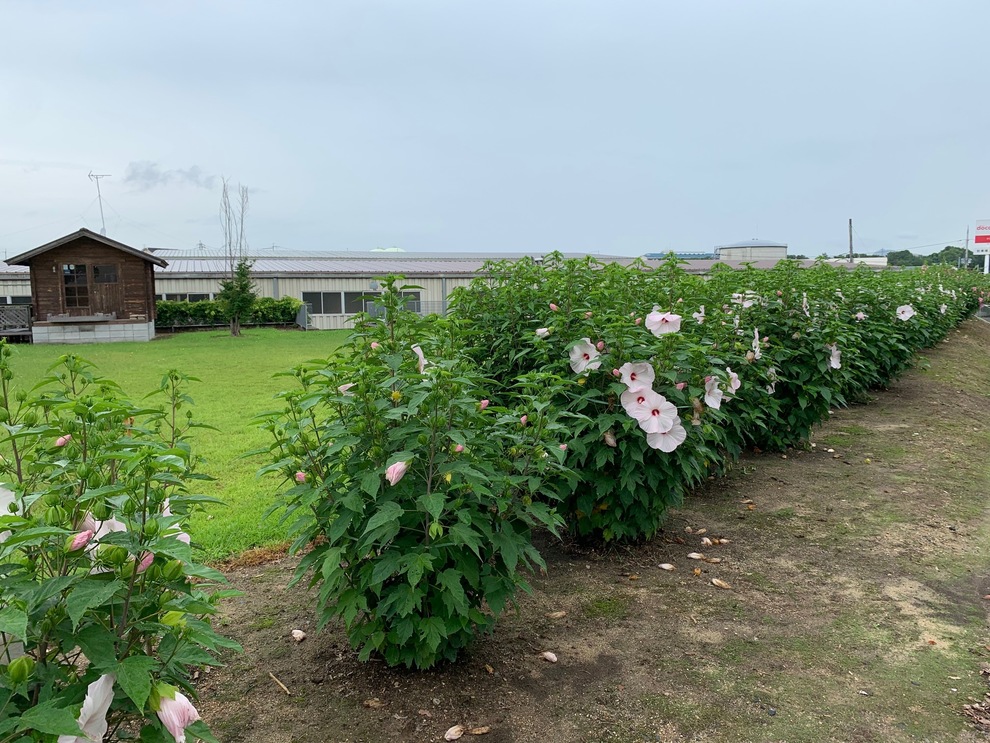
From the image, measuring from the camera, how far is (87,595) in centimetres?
111

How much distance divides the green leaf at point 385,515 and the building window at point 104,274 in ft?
68.2

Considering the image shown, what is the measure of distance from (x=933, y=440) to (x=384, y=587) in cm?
561

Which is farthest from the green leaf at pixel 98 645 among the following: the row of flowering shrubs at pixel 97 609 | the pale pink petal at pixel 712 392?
the pale pink petal at pixel 712 392

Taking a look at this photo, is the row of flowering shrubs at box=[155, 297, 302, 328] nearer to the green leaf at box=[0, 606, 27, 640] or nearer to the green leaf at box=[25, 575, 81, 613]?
the green leaf at box=[25, 575, 81, 613]

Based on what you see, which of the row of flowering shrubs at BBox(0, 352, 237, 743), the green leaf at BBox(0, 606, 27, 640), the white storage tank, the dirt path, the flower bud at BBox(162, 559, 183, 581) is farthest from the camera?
the white storage tank

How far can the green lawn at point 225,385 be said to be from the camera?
3922mm

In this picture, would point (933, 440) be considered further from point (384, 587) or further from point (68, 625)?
point (68, 625)

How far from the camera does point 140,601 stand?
4.02 feet

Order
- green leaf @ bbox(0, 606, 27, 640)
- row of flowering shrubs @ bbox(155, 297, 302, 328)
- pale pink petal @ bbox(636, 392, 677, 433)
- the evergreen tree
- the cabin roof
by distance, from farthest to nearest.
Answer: row of flowering shrubs @ bbox(155, 297, 302, 328) → the evergreen tree → the cabin roof → pale pink petal @ bbox(636, 392, 677, 433) → green leaf @ bbox(0, 606, 27, 640)

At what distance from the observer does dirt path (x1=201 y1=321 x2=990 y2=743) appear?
7.15ft

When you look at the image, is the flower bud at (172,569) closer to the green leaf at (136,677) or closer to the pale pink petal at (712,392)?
the green leaf at (136,677)

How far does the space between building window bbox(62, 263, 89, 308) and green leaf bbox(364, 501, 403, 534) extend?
68.8 feet

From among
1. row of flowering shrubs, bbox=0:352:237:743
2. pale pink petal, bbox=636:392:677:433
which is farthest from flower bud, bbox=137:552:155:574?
pale pink petal, bbox=636:392:677:433

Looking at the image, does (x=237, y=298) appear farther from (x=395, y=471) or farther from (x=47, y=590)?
(x=47, y=590)
